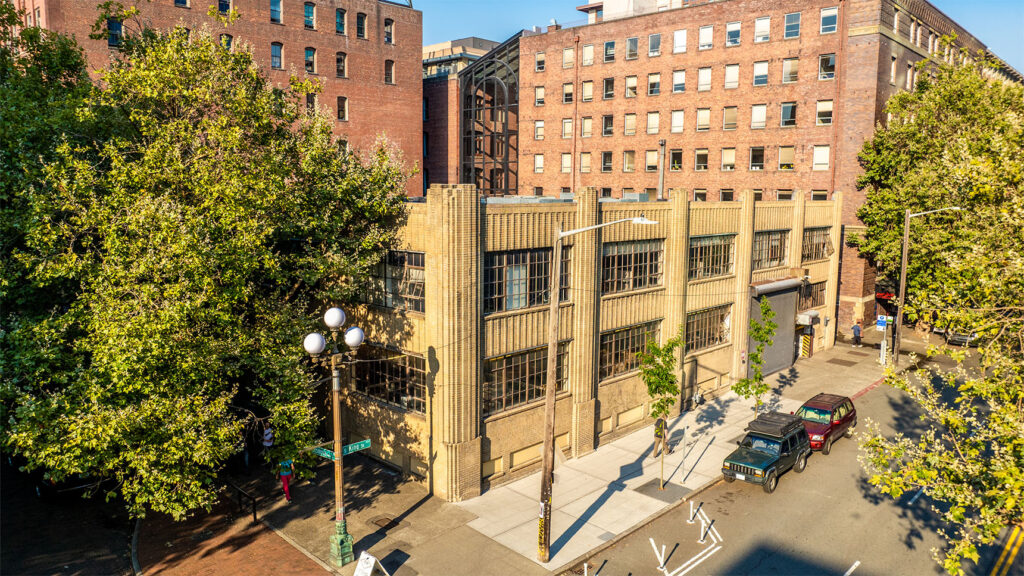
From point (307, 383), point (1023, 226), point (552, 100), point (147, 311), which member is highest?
point (552, 100)

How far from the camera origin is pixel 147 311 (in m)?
16.1

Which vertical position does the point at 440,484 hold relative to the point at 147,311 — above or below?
below

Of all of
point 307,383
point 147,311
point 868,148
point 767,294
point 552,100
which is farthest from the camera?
point 552,100

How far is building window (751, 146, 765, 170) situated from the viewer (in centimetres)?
5025

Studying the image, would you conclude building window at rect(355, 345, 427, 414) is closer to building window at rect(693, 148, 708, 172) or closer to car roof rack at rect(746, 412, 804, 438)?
car roof rack at rect(746, 412, 804, 438)

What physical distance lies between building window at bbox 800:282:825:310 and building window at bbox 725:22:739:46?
20.2 metres

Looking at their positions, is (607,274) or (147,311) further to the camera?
(607,274)

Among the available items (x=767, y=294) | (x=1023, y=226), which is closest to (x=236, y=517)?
(x=1023, y=226)

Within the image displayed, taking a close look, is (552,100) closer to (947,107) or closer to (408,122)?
(408,122)

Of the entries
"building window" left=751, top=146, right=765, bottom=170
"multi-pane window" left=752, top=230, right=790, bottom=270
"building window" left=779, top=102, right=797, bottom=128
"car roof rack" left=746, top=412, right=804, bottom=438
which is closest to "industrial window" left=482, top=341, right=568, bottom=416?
"car roof rack" left=746, top=412, right=804, bottom=438

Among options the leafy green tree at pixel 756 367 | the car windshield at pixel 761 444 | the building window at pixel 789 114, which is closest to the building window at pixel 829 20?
the building window at pixel 789 114

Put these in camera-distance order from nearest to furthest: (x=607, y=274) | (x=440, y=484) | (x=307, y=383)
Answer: (x=307, y=383) → (x=440, y=484) → (x=607, y=274)

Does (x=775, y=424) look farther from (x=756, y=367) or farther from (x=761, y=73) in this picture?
(x=761, y=73)

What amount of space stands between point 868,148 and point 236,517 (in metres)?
43.8
